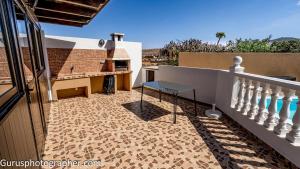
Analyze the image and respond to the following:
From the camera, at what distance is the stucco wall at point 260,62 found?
7.25m

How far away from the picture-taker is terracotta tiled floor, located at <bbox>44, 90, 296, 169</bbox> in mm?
2026

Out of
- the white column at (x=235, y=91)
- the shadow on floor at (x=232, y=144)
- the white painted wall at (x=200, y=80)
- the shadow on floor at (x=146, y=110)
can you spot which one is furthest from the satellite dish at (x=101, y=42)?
the white column at (x=235, y=91)

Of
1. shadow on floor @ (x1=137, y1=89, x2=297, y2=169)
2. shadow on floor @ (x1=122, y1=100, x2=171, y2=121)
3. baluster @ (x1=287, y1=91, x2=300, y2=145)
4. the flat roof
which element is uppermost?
the flat roof

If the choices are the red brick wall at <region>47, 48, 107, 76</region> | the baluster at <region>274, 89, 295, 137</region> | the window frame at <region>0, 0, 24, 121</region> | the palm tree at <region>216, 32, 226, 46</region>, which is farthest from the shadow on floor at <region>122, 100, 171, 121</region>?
the palm tree at <region>216, 32, 226, 46</region>

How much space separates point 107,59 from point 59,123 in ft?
10.3

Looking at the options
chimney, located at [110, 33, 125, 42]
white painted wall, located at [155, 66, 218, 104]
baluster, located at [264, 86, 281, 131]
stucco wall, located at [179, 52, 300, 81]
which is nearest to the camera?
baluster, located at [264, 86, 281, 131]

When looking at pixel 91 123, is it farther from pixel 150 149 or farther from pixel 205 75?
pixel 205 75

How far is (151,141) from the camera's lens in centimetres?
251

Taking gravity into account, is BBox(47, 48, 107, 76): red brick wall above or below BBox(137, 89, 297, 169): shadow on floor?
above

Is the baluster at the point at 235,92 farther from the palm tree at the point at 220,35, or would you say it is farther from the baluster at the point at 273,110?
the palm tree at the point at 220,35

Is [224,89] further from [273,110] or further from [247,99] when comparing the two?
[273,110]

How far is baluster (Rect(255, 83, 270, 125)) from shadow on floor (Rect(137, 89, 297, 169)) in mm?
350

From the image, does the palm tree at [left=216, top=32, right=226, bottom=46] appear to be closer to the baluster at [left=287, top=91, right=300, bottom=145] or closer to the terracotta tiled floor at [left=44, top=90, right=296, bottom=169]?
the terracotta tiled floor at [left=44, top=90, right=296, bottom=169]

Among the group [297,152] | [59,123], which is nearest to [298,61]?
[297,152]
